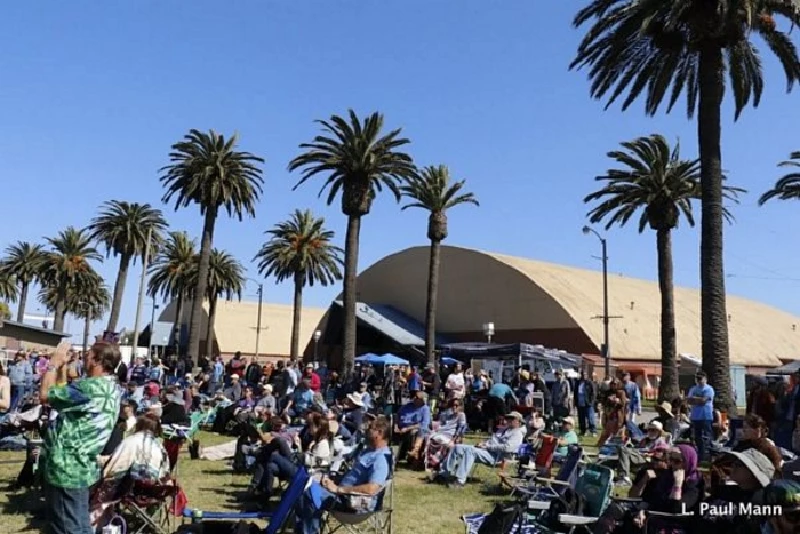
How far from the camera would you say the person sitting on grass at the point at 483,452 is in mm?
11336

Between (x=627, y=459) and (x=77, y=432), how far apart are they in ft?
28.0

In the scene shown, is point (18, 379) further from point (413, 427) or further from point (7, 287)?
point (7, 287)

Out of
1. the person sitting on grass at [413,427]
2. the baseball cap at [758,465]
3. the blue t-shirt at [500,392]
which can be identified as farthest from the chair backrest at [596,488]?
the blue t-shirt at [500,392]

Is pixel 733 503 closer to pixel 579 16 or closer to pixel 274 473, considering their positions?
pixel 274 473

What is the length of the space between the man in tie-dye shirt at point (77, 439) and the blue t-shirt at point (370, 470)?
3267 mm

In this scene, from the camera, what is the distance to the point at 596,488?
24.8 ft

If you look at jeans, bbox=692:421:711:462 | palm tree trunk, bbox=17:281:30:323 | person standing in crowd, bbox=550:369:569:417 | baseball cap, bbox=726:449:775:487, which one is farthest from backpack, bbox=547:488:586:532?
palm tree trunk, bbox=17:281:30:323

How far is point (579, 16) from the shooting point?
20406 mm

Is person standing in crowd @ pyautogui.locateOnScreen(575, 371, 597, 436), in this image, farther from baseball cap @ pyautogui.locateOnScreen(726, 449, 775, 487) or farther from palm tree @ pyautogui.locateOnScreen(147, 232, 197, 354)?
palm tree @ pyautogui.locateOnScreen(147, 232, 197, 354)

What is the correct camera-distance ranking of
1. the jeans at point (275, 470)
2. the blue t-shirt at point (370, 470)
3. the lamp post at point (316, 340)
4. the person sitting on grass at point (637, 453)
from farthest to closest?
the lamp post at point (316, 340) → the person sitting on grass at point (637, 453) → the jeans at point (275, 470) → the blue t-shirt at point (370, 470)

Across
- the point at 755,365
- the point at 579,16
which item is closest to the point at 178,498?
the point at 579,16

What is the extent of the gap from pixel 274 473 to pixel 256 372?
52.8ft

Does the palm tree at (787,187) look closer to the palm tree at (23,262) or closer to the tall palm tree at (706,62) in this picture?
the tall palm tree at (706,62)

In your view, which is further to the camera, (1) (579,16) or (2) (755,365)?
(2) (755,365)
